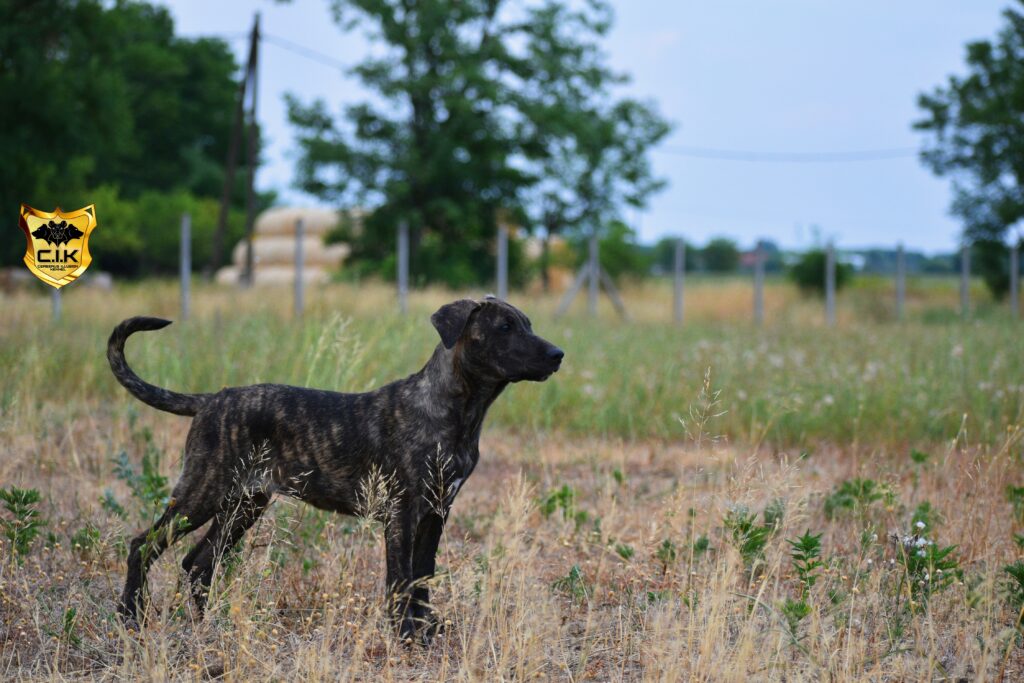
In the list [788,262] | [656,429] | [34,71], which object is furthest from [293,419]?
[788,262]

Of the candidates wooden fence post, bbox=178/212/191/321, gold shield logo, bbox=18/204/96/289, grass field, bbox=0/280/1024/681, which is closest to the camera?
grass field, bbox=0/280/1024/681

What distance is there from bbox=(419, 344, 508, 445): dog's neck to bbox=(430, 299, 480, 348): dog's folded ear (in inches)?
4.6

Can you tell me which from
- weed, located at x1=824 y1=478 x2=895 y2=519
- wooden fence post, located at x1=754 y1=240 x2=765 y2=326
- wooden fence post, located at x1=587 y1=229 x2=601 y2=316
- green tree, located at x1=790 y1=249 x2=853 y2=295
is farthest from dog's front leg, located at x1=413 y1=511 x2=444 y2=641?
green tree, located at x1=790 y1=249 x2=853 y2=295

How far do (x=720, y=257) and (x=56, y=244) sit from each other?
7566cm

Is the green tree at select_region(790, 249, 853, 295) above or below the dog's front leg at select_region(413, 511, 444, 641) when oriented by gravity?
above

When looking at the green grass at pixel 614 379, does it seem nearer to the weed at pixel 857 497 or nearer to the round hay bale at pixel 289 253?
the weed at pixel 857 497

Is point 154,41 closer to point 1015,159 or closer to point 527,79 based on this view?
point 527,79

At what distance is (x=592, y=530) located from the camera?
555 centimetres

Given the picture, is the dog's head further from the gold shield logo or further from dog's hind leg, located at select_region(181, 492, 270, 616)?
the gold shield logo

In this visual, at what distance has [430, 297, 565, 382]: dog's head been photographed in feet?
13.5

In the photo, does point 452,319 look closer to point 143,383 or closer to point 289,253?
point 143,383

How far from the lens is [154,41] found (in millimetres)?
44281

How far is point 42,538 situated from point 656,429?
195 inches

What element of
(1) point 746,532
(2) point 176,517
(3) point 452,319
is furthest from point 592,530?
(2) point 176,517
